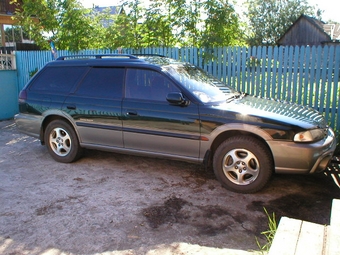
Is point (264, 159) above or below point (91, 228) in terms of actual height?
above

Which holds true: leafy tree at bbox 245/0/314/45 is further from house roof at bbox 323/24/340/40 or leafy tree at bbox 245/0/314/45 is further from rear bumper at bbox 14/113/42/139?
rear bumper at bbox 14/113/42/139

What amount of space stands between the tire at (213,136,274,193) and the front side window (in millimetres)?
1128

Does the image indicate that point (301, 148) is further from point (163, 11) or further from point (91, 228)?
point (163, 11)

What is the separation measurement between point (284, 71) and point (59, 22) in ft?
23.0

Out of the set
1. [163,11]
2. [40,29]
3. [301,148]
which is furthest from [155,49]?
[301,148]

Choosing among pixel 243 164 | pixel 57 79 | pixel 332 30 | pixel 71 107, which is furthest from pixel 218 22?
pixel 332 30

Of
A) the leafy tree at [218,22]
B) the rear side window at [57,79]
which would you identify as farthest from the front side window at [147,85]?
the leafy tree at [218,22]

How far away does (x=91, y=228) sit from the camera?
11.5 feet

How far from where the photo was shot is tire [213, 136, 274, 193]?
4199 mm

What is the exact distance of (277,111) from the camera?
14.6 ft

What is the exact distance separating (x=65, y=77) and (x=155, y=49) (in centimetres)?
344

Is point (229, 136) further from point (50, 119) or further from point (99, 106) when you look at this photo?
point (50, 119)

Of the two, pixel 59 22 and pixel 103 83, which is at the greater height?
pixel 59 22

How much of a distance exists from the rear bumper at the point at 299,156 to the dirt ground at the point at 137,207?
439 mm
